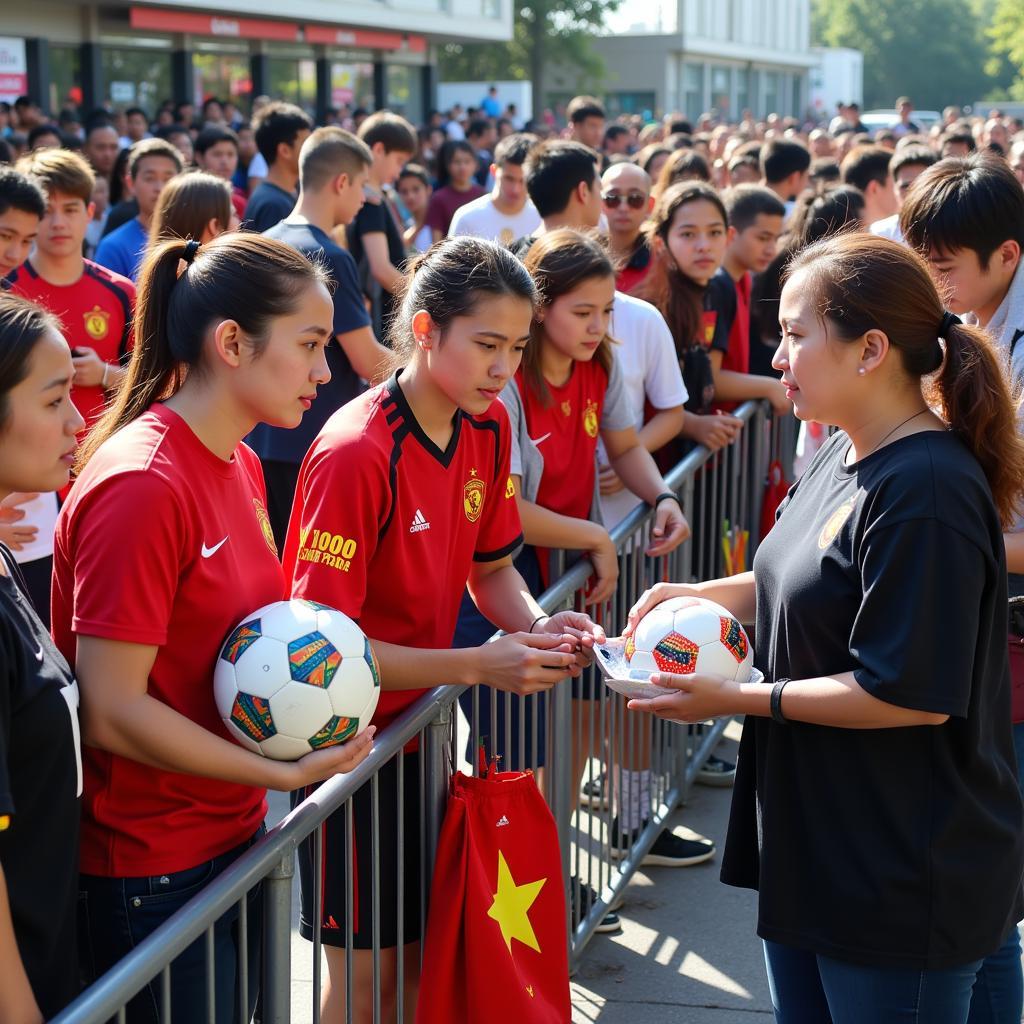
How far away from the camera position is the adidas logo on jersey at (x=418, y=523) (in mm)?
2962

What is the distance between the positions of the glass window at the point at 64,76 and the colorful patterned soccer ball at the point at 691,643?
2659 cm

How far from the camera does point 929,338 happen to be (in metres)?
2.61

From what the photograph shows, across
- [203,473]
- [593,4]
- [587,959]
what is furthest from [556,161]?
[593,4]

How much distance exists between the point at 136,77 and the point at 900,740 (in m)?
29.4

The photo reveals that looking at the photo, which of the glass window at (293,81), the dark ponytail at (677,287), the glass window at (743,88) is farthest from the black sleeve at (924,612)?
the glass window at (743,88)

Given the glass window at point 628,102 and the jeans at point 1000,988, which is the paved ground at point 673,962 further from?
the glass window at point 628,102

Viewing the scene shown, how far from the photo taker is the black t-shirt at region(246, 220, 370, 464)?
5766 millimetres

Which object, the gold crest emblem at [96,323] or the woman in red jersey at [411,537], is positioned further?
the gold crest emblem at [96,323]

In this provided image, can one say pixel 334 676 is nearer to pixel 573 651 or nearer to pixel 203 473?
pixel 203 473

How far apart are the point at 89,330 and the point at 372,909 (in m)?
3.07

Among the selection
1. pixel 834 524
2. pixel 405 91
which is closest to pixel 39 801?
pixel 834 524

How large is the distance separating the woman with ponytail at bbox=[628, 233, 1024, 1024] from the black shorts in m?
0.73

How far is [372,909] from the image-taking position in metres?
2.86

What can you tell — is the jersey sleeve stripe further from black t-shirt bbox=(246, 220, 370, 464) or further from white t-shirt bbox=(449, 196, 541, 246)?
white t-shirt bbox=(449, 196, 541, 246)
